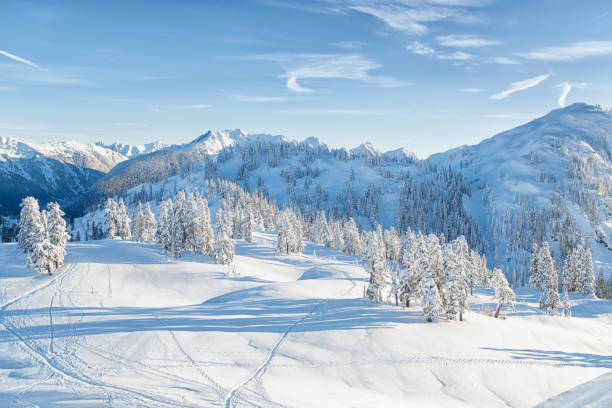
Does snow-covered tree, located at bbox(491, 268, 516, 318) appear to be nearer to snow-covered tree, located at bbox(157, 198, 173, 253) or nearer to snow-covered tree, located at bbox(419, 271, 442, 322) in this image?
snow-covered tree, located at bbox(419, 271, 442, 322)

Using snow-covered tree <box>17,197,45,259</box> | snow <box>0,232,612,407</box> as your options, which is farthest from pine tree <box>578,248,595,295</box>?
snow-covered tree <box>17,197,45,259</box>

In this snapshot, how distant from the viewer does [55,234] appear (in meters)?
47.0

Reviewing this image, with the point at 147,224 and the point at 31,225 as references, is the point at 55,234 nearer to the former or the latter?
the point at 31,225

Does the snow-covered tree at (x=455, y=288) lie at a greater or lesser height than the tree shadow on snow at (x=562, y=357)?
greater

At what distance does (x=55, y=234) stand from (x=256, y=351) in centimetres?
4122

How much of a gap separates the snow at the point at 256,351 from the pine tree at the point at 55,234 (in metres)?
2.97

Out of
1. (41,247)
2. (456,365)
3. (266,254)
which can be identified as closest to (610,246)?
(266,254)

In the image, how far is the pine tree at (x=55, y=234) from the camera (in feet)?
153

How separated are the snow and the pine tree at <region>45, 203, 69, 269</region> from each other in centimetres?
297

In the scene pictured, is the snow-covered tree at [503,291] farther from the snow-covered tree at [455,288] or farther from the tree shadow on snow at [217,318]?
the tree shadow on snow at [217,318]

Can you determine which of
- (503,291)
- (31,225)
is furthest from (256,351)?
(31,225)

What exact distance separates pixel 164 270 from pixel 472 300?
59.5 metres

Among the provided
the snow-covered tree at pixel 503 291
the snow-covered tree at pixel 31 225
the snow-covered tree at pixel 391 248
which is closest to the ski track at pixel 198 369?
the snow-covered tree at pixel 31 225

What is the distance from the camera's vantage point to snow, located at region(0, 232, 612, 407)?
675 inches
